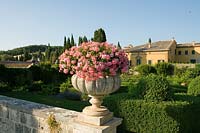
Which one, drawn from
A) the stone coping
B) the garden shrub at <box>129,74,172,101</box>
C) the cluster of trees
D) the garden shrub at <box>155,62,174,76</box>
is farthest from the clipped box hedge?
the garden shrub at <box>155,62,174,76</box>

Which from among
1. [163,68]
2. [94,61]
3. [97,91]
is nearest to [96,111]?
[97,91]

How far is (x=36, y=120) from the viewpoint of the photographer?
447cm

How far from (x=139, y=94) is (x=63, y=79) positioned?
17.9 metres

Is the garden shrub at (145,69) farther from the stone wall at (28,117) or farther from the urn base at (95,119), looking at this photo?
the urn base at (95,119)

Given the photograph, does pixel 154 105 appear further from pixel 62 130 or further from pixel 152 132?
pixel 62 130

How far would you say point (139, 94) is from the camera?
659 centimetres

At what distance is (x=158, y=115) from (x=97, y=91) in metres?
3.07

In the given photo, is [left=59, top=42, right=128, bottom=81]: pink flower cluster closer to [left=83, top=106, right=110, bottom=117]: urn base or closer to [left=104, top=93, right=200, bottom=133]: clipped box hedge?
[left=83, top=106, right=110, bottom=117]: urn base

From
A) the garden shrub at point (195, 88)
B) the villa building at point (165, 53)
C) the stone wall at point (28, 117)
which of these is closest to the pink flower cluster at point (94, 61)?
the stone wall at point (28, 117)

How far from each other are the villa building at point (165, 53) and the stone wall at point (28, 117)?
A: 40.1 m

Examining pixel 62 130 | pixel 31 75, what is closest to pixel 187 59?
pixel 31 75

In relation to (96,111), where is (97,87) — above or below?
above

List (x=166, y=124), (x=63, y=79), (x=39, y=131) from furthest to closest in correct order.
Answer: (x=63, y=79) < (x=166, y=124) < (x=39, y=131)

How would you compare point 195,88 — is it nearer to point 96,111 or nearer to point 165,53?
point 96,111
